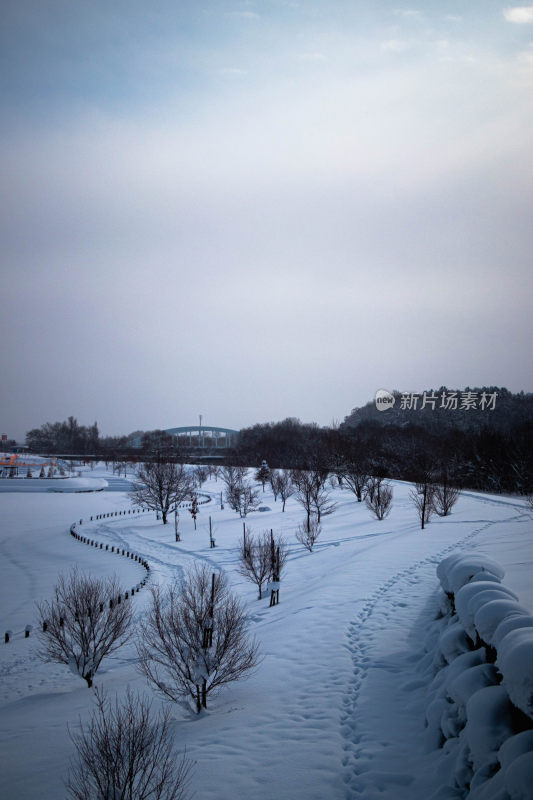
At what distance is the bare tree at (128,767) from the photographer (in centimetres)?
572

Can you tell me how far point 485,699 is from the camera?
6352 millimetres

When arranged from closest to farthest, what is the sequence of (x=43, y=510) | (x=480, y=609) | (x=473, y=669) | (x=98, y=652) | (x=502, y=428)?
(x=473, y=669) < (x=480, y=609) < (x=98, y=652) < (x=43, y=510) < (x=502, y=428)

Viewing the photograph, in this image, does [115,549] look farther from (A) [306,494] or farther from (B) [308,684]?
(B) [308,684]

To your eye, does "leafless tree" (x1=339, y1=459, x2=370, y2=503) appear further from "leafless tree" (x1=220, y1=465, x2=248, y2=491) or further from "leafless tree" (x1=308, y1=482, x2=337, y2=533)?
"leafless tree" (x1=220, y1=465, x2=248, y2=491)

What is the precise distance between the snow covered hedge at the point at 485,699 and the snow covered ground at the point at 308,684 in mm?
437

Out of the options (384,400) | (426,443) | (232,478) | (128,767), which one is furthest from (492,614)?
(384,400)

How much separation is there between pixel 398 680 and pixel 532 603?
10.6ft

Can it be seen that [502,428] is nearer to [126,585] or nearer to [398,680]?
[126,585]

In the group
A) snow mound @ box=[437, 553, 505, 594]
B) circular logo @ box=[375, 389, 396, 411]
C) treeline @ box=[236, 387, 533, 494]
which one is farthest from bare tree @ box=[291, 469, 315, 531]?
circular logo @ box=[375, 389, 396, 411]

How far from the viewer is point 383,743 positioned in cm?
820

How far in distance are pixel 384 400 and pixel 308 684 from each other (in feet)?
382

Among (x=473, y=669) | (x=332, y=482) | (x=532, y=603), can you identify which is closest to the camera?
(x=473, y=669)

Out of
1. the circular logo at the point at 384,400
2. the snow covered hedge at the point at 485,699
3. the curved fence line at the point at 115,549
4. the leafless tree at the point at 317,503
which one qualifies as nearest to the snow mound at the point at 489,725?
the snow covered hedge at the point at 485,699

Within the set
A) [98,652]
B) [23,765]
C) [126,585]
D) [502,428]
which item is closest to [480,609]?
[23,765]
